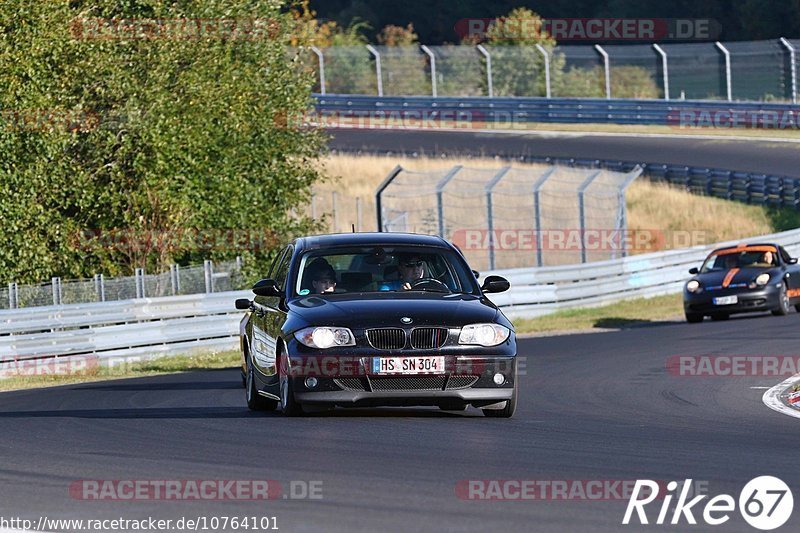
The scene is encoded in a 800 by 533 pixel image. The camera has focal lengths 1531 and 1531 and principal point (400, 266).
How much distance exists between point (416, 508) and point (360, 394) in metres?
3.92

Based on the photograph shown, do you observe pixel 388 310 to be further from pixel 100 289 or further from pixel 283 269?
pixel 100 289

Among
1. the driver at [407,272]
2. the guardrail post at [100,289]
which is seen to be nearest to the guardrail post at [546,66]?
the guardrail post at [100,289]

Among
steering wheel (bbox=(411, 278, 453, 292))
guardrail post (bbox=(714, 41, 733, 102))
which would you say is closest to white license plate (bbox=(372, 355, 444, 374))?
steering wheel (bbox=(411, 278, 453, 292))

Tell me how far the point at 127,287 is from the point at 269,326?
12.1 meters

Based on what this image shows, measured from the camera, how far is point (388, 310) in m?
11.6

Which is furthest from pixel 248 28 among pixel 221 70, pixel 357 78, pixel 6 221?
pixel 357 78

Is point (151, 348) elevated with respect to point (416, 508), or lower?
lower

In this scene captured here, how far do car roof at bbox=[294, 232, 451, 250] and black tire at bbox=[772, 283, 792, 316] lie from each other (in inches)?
558

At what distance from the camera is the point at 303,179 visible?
102ft

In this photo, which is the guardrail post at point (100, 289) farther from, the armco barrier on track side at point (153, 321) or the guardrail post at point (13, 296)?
the guardrail post at point (13, 296)

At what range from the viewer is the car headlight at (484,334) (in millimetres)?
11562

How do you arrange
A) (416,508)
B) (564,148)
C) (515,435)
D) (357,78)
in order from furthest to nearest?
1. (357,78)
2. (564,148)
3. (515,435)
4. (416,508)

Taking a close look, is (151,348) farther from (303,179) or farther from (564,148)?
(564,148)

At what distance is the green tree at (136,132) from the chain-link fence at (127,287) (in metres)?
1.40
